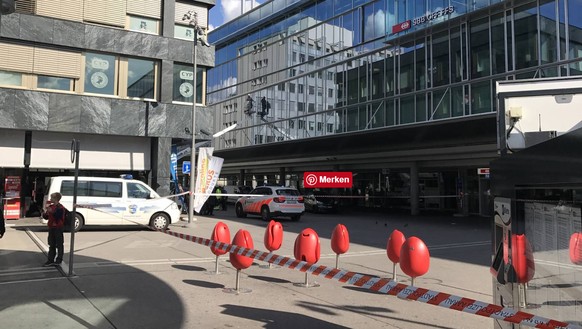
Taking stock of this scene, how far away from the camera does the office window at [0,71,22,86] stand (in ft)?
65.2

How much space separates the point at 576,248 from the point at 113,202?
634 inches

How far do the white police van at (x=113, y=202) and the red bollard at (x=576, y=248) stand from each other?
1586 centimetres

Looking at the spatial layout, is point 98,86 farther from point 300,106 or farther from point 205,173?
point 300,106

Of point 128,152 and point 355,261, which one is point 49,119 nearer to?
point 128,152

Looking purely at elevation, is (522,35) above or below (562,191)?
above

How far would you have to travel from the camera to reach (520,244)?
3.67 m

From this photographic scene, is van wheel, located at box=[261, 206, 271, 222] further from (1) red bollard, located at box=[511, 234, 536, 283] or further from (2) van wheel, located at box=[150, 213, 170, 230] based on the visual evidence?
(1) red bollard, located at box=[511, 234, 536, 283]

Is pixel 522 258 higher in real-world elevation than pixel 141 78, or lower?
lower

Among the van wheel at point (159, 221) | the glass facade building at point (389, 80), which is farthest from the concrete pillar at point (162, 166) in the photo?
the glass facade building at point (389, 80)

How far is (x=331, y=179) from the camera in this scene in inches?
1432

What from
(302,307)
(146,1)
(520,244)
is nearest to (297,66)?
(146,1)

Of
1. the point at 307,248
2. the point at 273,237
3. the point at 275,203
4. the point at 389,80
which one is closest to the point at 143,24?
the point at 275,203

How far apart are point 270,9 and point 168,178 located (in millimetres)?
24530

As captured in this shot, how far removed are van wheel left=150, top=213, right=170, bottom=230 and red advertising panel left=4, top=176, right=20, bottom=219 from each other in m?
7.46
